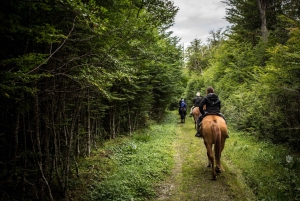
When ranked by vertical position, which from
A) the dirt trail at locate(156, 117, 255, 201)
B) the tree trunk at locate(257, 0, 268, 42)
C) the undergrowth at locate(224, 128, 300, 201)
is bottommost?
the dirt trail at locate(156, 117, 255, 201)

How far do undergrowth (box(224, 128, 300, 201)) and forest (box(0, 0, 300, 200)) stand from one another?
0.94 metres

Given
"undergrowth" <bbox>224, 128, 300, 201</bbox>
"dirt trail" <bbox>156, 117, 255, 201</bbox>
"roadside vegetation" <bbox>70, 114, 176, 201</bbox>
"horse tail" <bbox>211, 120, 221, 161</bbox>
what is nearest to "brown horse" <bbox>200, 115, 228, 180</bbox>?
"horse tail" <bbox>211, 120, 221, 161</bbox>

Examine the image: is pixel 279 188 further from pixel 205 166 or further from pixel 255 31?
pixel 255 31

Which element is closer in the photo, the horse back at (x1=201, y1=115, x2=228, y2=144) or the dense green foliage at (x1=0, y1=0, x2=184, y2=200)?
the dense green foliage at (x1=0, y1=0, x2=184, y2=200)

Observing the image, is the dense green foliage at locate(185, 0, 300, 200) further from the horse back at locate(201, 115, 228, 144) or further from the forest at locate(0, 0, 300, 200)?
the horse back at locate(201, 115, 228, 144)

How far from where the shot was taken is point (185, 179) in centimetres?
616

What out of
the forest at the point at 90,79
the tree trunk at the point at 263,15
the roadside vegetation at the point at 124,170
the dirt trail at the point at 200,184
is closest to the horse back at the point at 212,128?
the dirt trail at the point at 200,184

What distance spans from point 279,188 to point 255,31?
57.2 feet

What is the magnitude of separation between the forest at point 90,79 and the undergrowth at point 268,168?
0.94 meters

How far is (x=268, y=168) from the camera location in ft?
20.6

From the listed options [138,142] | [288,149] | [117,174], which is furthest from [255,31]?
[117,174]

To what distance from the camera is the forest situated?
10.6 feet

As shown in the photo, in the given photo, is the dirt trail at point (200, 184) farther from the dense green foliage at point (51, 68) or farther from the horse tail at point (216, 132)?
the dense green foliage at point (51, 68)

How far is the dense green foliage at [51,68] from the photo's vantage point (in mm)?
2932
